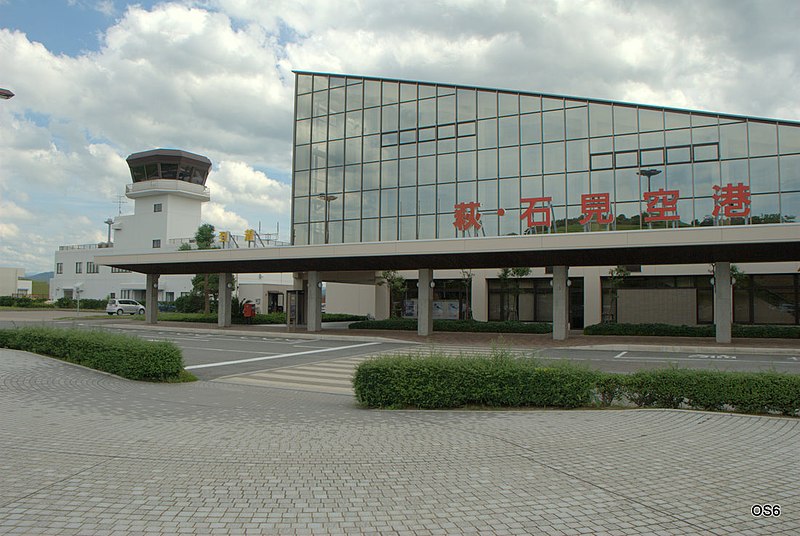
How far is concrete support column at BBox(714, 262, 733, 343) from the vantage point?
2542 centimetres

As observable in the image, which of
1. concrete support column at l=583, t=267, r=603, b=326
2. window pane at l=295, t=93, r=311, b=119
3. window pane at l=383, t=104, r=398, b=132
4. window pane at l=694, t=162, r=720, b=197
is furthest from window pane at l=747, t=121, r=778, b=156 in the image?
window pane at l=295, t=93, r=311, b=119

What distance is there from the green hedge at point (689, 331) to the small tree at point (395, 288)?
634 inches

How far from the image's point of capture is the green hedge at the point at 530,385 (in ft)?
32.1

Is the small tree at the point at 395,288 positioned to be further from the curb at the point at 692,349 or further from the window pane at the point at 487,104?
the curb at the point at 692,349

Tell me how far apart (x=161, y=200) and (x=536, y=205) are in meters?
46.8

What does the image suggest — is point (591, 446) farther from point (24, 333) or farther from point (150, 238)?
point (150, 238)

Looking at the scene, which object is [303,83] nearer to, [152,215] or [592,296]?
[592,296]

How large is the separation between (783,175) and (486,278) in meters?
19.2

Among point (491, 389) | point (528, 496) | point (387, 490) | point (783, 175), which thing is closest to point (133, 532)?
point (387, 490)

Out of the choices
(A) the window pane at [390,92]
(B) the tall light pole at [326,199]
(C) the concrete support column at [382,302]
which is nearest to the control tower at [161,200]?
(C) the concrete support column at [382,302]

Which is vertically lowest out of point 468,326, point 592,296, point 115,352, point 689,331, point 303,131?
point 468,326

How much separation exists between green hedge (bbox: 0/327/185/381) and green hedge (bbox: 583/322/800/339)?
22902 mm

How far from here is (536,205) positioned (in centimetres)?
3500

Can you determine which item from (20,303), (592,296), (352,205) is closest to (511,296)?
(592,296)
